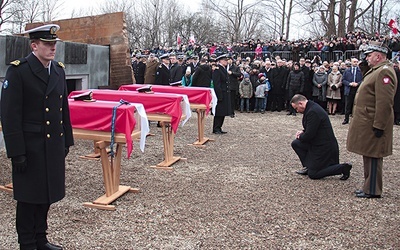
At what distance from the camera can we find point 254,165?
7301mm

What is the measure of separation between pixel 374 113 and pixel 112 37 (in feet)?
23.8

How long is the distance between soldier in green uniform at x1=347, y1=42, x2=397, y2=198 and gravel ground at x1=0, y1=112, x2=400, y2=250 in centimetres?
36

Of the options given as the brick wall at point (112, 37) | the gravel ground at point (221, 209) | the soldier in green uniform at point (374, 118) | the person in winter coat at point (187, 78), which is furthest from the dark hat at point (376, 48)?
the person in winter coat at point (187, 78)

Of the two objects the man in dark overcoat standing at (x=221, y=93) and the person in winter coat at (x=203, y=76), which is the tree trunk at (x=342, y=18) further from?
the man in dark overcoat standing at (x=221, y=93)

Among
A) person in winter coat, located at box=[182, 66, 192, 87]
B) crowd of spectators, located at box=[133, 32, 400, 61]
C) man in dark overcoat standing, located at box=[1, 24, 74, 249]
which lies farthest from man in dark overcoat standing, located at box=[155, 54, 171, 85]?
crowd of spectators, located at box=[133, 32, 400, 61]

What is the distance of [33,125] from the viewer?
3.47 meters

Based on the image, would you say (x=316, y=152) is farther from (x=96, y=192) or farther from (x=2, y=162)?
(x=2, y=162)

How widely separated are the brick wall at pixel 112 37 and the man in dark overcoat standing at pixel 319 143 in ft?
18.6

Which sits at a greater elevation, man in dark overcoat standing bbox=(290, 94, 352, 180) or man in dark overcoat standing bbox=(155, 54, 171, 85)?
man in dark overcoat standing bbox=(155, 54, 171, 85)

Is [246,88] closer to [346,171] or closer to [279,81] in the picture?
[279,81]

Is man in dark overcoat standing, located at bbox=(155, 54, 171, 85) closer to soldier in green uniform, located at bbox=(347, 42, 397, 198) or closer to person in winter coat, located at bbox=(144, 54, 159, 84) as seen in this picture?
person in winter coat, located at bbox=(144, 54, 159, 84)

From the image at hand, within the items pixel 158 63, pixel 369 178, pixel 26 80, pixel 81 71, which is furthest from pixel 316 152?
pixel 158 63

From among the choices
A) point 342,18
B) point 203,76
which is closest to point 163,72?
point 203,76

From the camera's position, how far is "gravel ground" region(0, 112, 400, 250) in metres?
4.20
